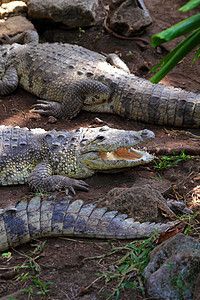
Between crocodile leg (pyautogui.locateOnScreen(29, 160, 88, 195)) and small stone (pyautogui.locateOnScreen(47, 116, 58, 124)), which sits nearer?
crocodile leg (pyautogui.locateOnScreen(29, 160, 88, 195))

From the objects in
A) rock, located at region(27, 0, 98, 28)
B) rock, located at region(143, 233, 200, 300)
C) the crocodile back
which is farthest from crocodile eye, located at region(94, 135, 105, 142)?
rock, located at region(27, 0, 98, 28)

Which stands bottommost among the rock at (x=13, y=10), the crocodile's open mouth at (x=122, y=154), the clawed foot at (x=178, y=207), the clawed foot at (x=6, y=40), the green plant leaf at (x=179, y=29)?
the crocodile's open mouth at (x=122, y=154)

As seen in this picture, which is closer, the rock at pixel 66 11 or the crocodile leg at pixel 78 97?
the crocodile leg at pixel 78 97

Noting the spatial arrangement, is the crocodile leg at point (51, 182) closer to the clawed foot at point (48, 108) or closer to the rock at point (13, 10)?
the clawed foot at point (48, 108)

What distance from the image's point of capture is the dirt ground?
232 centimetres

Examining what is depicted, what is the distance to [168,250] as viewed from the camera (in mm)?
2152

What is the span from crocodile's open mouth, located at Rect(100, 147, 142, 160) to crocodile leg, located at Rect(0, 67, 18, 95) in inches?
97.7

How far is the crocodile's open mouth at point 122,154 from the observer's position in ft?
12.5

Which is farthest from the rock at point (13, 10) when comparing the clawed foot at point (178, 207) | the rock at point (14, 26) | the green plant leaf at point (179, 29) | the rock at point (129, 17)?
the green plant leaf at point (179, 29)

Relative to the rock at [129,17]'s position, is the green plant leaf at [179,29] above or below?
above

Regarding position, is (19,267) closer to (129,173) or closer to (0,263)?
(0,263)

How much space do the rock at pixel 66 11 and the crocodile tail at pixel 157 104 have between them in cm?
223

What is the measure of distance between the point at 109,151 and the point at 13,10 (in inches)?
182

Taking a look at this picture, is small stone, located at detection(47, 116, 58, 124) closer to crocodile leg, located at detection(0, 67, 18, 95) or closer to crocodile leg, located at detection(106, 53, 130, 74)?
crocodile leg, located at detection(0, 67, 18, 95)
